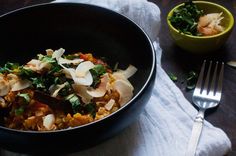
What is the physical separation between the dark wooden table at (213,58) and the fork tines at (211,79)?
2cm

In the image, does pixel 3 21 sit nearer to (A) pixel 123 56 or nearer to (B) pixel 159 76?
(A) pixel 123 56

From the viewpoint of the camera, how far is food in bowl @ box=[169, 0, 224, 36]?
1114 mm

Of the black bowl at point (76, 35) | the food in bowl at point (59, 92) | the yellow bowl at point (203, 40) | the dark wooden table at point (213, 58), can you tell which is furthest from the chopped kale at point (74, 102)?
the yellow bowl at point (203, 40)

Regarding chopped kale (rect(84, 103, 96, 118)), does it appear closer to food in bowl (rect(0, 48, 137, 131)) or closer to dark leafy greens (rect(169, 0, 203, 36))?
food in bowl (rect(0, 48, 137, 131))

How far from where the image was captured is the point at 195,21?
115cm

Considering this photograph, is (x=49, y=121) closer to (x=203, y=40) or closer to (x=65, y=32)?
(x=65, y=32)

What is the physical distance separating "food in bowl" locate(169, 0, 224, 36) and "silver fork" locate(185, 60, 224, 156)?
12 centimetres

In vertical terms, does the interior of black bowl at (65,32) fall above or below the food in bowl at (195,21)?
above

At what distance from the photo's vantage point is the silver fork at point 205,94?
33.2 inches

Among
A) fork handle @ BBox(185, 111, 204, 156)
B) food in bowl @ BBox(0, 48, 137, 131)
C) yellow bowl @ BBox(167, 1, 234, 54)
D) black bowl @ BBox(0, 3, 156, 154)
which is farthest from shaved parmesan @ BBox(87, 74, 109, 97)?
yellow bowl @ BBox(167, 1, 234, 54)

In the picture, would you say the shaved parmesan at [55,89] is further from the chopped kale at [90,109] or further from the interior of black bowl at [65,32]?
the interior of black bowl at [65,32]

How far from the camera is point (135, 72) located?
3.08 feet

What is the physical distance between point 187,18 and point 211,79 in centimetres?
23

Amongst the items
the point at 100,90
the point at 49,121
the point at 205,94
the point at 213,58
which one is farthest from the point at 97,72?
the point at 213,58
